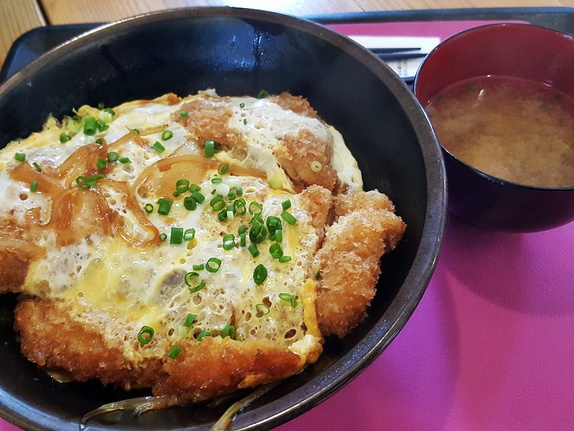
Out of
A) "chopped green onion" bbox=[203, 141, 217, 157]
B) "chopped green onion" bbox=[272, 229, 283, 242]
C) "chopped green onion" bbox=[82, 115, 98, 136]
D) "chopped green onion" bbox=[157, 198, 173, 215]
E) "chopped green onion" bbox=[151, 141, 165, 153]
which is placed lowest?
"chopped green onion" bbox=[272, 229, 283, 242]

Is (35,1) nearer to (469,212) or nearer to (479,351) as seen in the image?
(469,212)

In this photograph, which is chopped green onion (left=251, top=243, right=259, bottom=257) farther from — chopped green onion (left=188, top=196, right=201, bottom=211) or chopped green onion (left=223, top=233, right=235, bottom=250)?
chopped green onion (left=188, top=196, right=201, bottom=211)

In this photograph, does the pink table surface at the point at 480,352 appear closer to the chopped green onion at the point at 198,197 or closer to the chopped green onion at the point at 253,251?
the chopped green onion at the point at 253,251

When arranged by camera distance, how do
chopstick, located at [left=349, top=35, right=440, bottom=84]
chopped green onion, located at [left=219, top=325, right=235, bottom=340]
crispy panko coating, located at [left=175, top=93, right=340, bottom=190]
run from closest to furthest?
1. chopped green onion, located at [left=219, top=325, right=235, bottom=340]
2. crispy panko coating, located at [left=175, top=93, right=340, bottom=190]
3. chopstick, located at [left=349, top=35, right=440, bottom=84]

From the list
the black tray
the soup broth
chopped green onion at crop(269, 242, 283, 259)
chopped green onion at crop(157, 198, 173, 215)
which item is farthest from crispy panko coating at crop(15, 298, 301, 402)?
the black tray

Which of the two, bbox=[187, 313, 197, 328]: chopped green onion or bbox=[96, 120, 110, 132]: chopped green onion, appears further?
bbox=[96, 120, 110, 132]: chopped green onion

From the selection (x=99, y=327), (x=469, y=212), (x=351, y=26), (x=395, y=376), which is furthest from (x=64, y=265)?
(x=351, y=26)

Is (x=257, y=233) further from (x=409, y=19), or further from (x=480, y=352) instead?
(x=409, y=19)
